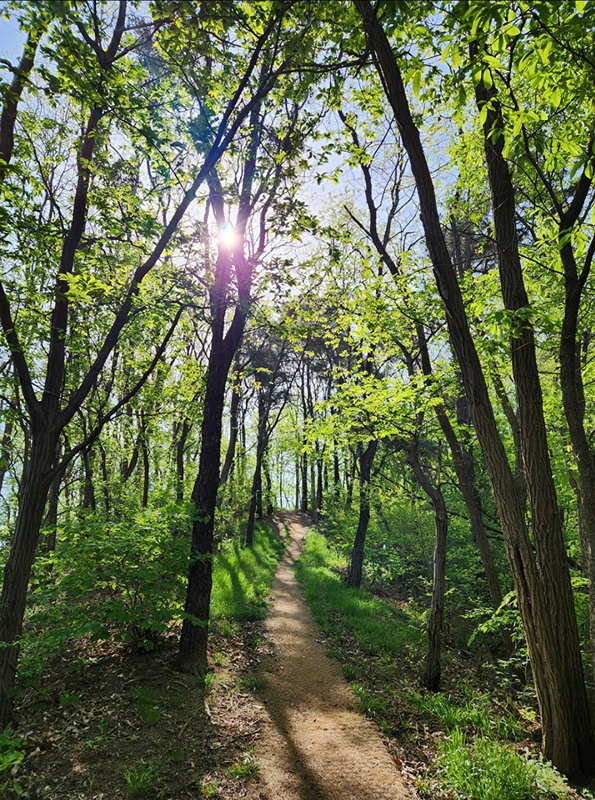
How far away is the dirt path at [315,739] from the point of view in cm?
370

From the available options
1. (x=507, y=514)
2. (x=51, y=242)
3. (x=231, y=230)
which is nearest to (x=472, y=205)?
(x=231, y=230)

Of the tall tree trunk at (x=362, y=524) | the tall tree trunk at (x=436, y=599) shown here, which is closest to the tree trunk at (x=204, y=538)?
the tall tree trunk at (x=436, y=599)

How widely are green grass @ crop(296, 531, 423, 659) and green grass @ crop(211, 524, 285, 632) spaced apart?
1.22 m

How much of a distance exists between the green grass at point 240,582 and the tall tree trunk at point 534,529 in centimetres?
527

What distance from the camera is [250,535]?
587 inches

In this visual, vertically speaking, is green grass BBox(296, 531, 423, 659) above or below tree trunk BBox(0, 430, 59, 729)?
below

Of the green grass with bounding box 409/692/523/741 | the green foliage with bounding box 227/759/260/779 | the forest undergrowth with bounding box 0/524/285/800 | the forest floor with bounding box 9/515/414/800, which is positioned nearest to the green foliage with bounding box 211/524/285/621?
the forest undergrowth with bounding box 0/524/285/800

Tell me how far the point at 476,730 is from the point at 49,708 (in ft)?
16.2

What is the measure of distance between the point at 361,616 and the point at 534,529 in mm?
5978

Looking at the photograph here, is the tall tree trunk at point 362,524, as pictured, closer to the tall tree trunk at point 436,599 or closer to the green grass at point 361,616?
the green grass at point 361,616

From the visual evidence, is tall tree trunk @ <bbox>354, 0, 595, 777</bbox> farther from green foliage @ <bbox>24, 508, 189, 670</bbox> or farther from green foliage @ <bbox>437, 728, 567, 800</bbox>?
green foliage @ <bbox>24, 508, 189, 670</bbox>

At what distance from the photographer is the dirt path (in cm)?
370

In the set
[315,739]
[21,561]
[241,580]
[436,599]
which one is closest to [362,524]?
[241,580]

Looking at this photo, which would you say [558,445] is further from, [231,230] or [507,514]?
[231,230]
